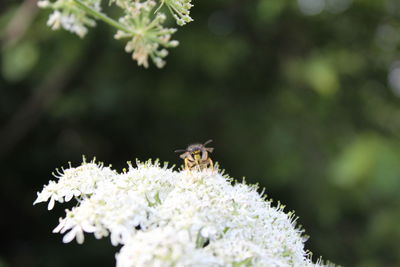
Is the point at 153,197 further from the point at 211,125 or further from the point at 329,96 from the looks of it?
the point at 211,125

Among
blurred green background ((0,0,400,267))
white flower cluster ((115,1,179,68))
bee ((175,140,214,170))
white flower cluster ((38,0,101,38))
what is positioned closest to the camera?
white flower cluster ((38,0,101,38))

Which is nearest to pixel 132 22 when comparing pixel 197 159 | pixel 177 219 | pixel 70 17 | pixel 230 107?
pixel 70 17

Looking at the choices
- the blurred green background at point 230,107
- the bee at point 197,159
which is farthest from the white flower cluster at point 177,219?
the blurred green background at point 230,107

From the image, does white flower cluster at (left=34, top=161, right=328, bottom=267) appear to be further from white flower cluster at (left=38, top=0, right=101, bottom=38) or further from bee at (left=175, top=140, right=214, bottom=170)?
white flower cluster at (left=38, top=0, right=101, bottom=38)

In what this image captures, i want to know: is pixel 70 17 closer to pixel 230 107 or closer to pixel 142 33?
pixel 142 33

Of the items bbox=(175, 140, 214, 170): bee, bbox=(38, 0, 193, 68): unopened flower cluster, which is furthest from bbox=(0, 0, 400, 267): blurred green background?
bbox=(38, 0, 193, 68): unopened flower cluster

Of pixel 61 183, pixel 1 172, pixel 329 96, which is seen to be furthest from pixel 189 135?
pixel 61 183

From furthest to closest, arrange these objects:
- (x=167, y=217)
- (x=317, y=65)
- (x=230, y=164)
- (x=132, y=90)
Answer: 1. (x=230, y=164)
2. (x=132, y=90)
3. (x=317, y=65)
4. (x=167, y=217)
